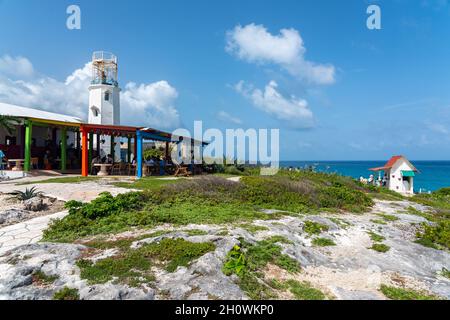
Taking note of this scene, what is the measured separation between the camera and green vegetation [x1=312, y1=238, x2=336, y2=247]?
6.50 metres

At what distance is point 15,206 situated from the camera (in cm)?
873

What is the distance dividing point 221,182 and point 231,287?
757 centimetres

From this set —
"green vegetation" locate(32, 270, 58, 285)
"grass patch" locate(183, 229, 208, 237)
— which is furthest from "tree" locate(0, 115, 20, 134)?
"green vegetation" locate(32, 270, 58, 285)

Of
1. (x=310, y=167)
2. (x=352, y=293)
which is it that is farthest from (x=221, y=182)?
(x=310, y=167)

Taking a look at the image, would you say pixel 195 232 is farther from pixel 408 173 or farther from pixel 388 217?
pixel 408 173

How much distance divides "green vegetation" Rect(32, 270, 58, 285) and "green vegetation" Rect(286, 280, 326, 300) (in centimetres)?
348

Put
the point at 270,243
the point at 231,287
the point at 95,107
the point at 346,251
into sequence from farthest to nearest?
the point at 95,107 → the point at 346,251 → the point at 270,243 → the point at 231,287

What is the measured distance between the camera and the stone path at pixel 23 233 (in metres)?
5.80

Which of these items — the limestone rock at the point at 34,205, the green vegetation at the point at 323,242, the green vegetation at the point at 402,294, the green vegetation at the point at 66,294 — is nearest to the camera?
the green vegetation at the point at 66,294

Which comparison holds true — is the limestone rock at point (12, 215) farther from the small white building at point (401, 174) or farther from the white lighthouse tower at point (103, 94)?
the small white building at point (401, 174)

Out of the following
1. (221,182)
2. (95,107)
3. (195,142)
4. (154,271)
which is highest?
(95,107)

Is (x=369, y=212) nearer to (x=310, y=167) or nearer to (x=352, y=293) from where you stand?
(x=352, y=293)

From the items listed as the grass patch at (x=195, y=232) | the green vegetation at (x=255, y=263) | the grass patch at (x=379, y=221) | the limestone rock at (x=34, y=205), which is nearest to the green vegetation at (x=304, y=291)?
the green vegetation at (x=255, y=263)

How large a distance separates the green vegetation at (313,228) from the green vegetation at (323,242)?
37 cm
